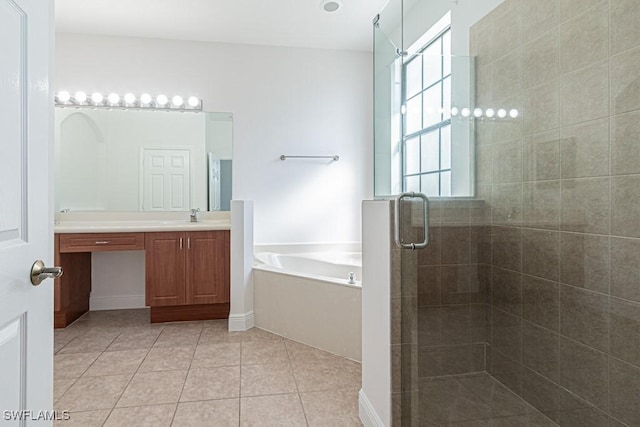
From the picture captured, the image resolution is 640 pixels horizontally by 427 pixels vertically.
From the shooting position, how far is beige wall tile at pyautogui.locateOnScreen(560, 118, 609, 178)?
3.54 ft

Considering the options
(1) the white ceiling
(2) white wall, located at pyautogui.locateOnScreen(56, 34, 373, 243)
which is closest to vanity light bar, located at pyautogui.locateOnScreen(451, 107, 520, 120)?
(1) the white ceiling

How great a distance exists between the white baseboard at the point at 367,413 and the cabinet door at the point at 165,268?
182cm

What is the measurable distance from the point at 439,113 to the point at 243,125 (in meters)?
2.36

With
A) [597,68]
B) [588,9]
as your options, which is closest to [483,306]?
[597,68]

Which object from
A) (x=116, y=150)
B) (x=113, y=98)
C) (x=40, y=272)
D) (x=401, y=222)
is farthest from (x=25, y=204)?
(x=113, y=98)

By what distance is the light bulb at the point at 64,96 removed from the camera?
3.18 m

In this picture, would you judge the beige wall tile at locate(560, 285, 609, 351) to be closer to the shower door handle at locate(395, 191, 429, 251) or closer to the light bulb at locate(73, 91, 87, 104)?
the shower door handle at locate(395, 191, 429, 251)

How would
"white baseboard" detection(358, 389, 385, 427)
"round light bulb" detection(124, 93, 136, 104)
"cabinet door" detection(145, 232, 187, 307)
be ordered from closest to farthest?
"white baseboard" detection(358, 389, 385, 427)
"cabinet door" detection(145, 232, 187, 307)
"round light bulb" detection(124, 93, 136, 104)

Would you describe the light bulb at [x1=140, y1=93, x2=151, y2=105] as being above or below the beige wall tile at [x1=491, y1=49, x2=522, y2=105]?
above

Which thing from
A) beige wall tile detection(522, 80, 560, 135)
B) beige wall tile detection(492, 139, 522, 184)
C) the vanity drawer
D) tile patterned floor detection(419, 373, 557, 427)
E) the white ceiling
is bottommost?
tile patterned floor detection(419, 373, 557, 427)

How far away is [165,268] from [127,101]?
1.60 meters

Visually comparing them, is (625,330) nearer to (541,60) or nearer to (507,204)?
(507,204)

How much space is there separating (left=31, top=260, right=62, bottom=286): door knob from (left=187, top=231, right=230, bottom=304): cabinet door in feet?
6.83

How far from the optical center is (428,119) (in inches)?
59.5
